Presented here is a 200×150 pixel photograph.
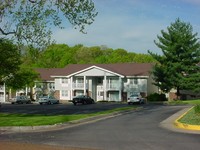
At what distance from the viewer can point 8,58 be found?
30.1 metres

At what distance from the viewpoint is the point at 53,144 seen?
14.0 meters

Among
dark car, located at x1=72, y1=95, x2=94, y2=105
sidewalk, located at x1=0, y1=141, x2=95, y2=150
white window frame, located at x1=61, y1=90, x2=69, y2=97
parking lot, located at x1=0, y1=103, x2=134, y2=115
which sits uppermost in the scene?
white window frame, located at x1=61, y1=90, x2=69, y2=97

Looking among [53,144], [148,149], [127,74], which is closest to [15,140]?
[53,144]

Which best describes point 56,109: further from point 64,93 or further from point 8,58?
point 64,93

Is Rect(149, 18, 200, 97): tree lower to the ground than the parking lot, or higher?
higher

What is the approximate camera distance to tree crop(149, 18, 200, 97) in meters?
58.8

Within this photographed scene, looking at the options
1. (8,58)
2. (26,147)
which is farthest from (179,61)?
(26,147)

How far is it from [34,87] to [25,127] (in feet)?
192

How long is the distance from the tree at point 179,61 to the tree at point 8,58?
32.1 m

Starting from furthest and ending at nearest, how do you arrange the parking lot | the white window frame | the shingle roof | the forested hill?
1. the forested hill
2. the white window frame
3. the shingle roof
4. the parking lot

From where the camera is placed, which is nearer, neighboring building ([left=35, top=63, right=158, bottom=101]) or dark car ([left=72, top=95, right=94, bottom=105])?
dark car ([left=72, top=95, right=94, bottom=105])

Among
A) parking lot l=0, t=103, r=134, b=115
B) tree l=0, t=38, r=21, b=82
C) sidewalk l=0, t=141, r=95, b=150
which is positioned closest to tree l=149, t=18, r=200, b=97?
parking lot l=0, t=103, r=134, b=115

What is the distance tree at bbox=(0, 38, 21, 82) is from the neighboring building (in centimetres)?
3847

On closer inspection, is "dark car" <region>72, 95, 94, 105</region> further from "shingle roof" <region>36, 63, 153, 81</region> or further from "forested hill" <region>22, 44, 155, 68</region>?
"forested hill" <region>22, 44, 155, 68</region>
